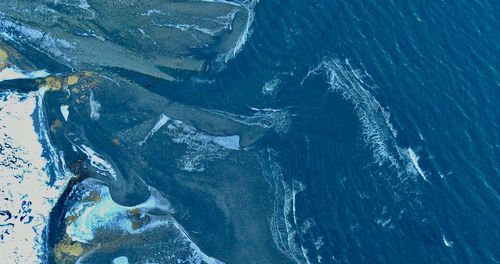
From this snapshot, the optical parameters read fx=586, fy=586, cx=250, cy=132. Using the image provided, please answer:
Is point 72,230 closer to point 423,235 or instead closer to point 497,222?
point 423,235

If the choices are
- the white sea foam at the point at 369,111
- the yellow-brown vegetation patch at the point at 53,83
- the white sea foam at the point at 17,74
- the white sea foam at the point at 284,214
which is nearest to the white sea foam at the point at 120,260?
the white sea foam at the point at 284,214

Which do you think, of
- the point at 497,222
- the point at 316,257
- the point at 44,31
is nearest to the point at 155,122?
the point at 44,31

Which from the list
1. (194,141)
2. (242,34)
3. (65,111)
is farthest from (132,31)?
(194,141)

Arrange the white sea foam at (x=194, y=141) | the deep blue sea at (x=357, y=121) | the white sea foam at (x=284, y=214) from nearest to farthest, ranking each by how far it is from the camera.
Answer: the deep blue sea at (x=357, y=121), the white sea foam at (x=284, y=214), the white sea foam at (x=194, y=141)

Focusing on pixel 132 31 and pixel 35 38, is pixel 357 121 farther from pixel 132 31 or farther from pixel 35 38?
pixel 35 38

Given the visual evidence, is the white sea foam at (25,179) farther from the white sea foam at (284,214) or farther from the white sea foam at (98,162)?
the white sea foam at (284,214)

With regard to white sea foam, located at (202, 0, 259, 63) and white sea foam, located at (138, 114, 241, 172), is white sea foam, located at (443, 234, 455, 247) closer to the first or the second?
white sea foam, located at (138, 114, 241, 172)
